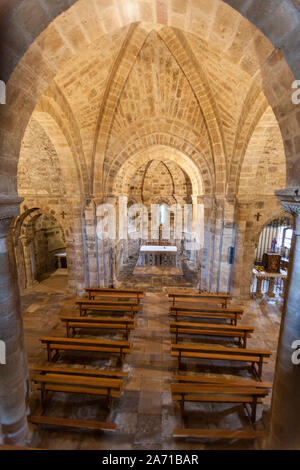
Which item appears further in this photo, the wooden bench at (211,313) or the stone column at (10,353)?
the wooden bench at (211,313)

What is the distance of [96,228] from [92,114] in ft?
12.0

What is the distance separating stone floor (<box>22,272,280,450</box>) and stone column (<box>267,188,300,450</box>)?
2.34 feet

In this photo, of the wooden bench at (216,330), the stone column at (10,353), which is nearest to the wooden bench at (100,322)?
the wooden bench at (216,330)

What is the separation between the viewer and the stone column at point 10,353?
2.74 meters

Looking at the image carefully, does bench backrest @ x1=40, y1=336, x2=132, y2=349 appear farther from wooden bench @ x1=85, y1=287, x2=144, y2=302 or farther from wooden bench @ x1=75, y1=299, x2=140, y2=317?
wooden bench @ x1=85, y1=287, x2=144, y2=302

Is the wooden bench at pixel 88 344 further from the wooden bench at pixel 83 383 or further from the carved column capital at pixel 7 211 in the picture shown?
the carved column capital at pixel 7 211

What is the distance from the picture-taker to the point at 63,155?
6996mm

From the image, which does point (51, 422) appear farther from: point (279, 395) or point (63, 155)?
point (63, 155)

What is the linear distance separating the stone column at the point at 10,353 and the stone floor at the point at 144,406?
0.44 metres

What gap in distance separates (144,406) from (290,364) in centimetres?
244

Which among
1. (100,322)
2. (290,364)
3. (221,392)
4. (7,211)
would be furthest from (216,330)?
(7,211)

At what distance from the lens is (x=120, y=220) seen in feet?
42.0
